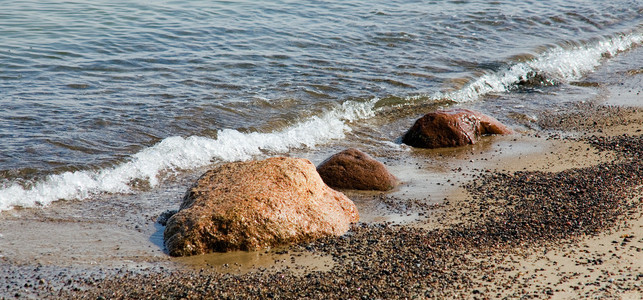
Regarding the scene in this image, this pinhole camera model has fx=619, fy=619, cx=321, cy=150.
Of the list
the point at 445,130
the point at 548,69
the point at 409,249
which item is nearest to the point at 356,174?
the point at 409,249

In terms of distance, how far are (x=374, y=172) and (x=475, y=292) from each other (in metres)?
2.92

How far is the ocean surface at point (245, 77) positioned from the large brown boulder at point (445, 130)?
327 mm

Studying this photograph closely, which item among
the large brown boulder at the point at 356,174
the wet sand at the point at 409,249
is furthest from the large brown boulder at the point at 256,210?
the large brown boulder at the point at 356,174

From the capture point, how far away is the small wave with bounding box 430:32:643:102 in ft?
43.5

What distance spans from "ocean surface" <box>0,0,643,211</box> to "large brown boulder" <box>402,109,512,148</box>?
12.9 inches

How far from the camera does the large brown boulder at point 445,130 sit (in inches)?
388

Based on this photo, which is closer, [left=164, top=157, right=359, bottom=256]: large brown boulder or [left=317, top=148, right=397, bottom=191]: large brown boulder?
[left=164, top=157, right=359, bottom=256]: large brown boulder

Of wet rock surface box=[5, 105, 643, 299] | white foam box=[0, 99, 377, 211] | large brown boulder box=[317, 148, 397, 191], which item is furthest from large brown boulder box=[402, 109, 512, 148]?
wet rock surface box=[5, 105, 643, 299]

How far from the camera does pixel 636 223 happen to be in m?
6.46

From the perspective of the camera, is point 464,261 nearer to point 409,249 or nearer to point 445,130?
point 409,249

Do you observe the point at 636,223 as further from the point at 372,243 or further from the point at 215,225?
the point at 215,225

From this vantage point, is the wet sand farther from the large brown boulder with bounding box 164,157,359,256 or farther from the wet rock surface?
the large brown boulder with bounding box 164,157,359,256

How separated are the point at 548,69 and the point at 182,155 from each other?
9760 mm

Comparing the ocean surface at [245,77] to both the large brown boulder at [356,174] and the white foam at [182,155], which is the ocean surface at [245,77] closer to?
the white foam at [182,155]
